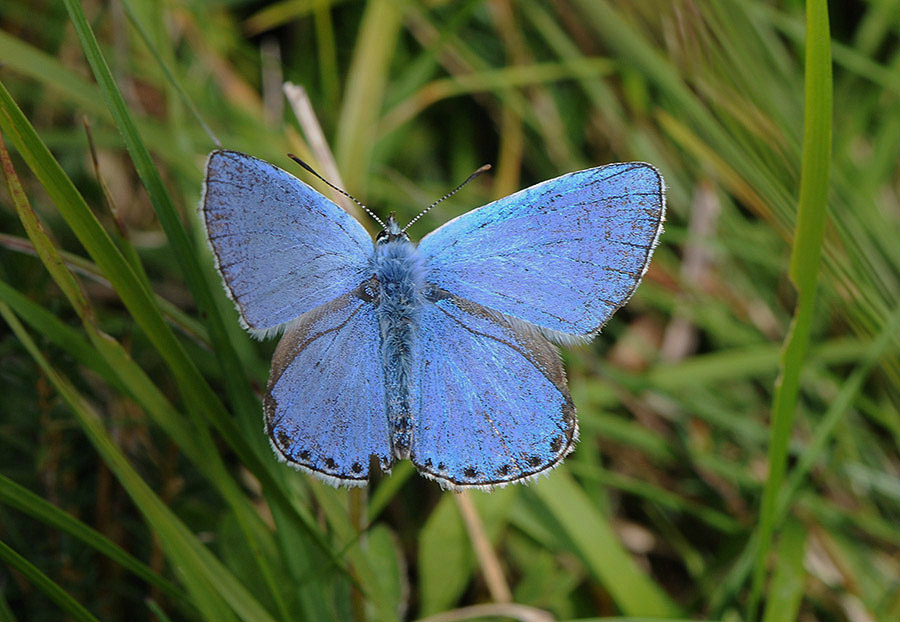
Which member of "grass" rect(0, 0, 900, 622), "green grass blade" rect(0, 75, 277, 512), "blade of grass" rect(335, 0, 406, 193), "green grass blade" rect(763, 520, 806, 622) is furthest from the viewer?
"blade of grass" rect(335, 0, 406, 193)

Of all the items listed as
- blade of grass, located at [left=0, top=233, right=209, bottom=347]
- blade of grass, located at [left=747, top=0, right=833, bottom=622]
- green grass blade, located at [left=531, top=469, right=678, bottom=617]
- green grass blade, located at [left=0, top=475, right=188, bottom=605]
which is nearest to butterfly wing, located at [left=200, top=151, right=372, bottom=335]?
blade of grass, located at [left=0, top=233, right=209, bottom=347]

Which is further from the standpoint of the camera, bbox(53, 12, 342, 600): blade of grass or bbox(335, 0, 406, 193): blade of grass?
bbox(335, 0, 406, 193): blade of grass

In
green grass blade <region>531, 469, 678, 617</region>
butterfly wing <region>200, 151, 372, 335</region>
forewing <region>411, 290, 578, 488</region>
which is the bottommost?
green grass blade <region>531, 469, 678, 617</region>

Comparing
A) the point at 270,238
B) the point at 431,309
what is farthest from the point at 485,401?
the point at 270,238

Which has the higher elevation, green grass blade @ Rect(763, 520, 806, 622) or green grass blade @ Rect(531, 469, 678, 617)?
green grass blade @ Rect(531, 469, 678, 617)

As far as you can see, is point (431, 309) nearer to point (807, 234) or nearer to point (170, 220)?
point (170, 220)

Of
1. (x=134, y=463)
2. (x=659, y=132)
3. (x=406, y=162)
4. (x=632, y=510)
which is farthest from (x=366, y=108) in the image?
(x=632, y=510)

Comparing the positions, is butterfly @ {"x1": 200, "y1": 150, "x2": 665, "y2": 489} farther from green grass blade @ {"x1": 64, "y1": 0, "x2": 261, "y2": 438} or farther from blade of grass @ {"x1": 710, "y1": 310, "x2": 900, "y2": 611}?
blade of grass @ {"x1": 710, "y1": 310, "x2": 900, "y2": 611}
